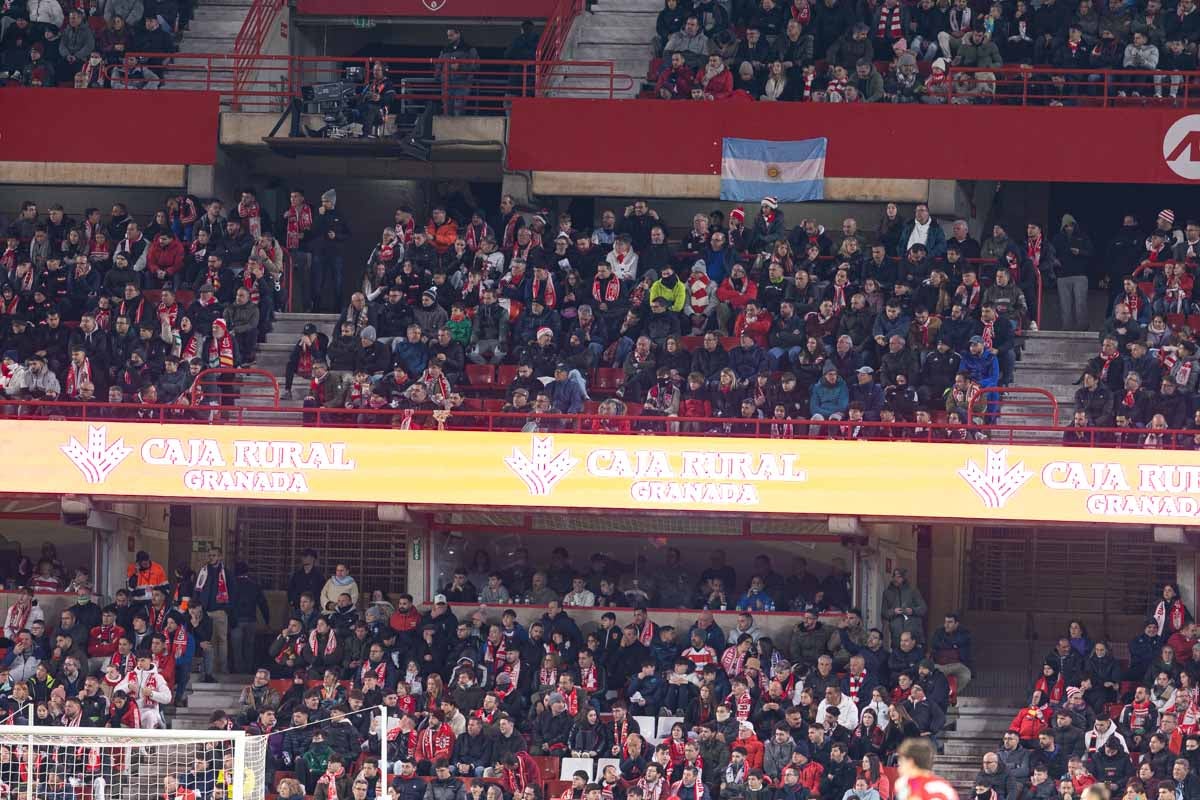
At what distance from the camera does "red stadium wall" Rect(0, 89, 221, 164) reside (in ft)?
108

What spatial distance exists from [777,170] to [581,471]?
22.6 ft

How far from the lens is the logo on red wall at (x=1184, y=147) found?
31469 mm

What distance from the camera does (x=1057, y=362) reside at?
98.1ft

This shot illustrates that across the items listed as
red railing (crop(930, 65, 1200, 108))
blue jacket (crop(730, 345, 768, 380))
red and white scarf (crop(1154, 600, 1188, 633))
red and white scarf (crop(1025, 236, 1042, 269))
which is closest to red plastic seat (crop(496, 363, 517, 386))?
blue jacket (crop(730, 345, 768, 380))

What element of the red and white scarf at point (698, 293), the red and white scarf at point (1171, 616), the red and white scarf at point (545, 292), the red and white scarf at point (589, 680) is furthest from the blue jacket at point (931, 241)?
the red and white scarf at point (589, 680)

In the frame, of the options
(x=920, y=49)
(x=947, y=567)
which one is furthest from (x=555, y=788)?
(x=920, y=49)

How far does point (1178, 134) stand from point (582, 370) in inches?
342

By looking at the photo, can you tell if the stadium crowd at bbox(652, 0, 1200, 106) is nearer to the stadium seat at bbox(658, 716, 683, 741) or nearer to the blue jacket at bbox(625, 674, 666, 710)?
the blue jacket at bbox(625, 674, 666, 710)

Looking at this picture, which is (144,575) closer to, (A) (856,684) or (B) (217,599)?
(B) (217,599)

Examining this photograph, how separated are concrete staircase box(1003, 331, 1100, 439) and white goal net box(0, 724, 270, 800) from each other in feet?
34.1

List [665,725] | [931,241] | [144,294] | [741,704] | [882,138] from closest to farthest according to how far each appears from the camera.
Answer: [741,704] < [665,725] < [931,241] < [144,294] < [882,138]

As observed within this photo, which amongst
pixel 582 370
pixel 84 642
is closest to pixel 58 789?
pixel 84 642

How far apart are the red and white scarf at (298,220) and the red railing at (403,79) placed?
1.32 metres

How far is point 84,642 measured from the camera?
2758 centimetres
